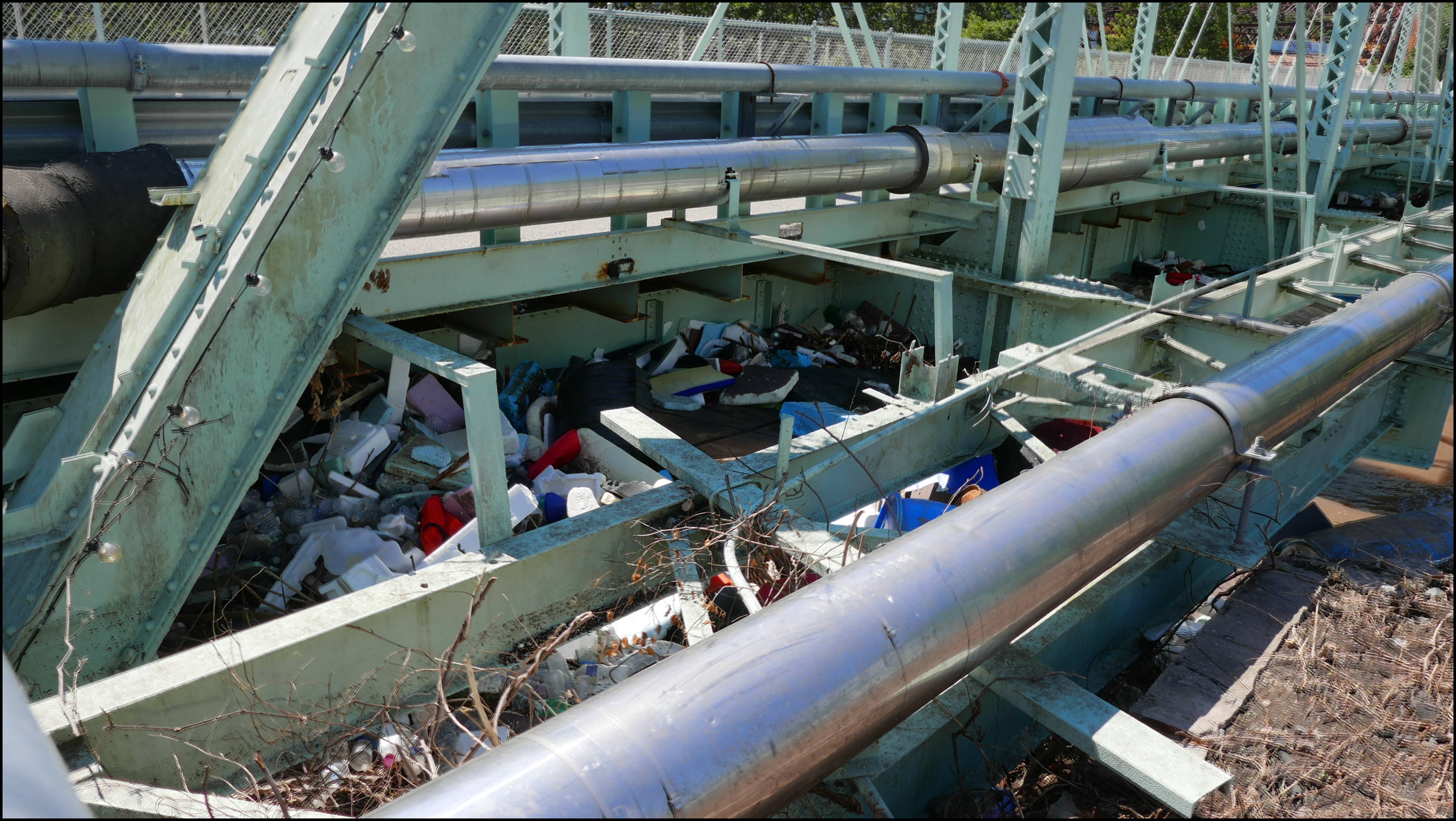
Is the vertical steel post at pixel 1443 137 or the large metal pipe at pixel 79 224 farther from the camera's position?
the vertical steel post at pixel 1443 137

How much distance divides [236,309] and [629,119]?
3583 mm

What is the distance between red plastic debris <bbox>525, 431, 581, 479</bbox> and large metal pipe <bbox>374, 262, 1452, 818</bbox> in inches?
116

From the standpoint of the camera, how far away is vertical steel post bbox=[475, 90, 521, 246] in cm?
566

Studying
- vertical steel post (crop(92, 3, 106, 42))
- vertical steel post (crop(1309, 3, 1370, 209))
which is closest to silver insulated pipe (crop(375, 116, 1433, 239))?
vertical steel post (crop(1309, 3, 1370, 209))

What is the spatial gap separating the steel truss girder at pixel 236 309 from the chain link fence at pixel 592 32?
5.66 m

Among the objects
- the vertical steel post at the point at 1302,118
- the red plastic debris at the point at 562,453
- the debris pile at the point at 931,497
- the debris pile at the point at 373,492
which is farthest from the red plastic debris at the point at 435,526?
the vertical steel post at the point at 1302,118

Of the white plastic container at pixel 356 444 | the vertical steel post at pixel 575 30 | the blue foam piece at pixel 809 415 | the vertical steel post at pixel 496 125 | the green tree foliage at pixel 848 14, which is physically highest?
the green tree foliage at pixel 848 14

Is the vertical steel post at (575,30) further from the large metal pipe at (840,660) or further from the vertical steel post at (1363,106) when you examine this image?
the vertical steel post at (1363,106)

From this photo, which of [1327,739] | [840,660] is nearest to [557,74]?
[840,660]

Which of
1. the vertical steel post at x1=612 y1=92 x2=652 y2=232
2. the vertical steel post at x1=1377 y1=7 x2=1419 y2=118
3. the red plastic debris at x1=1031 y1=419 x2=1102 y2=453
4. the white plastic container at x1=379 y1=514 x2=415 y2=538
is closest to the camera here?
the white plastic container at x1=379 y1=514 x2=415 y2=538

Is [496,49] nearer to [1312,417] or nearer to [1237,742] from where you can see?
[1237,742]

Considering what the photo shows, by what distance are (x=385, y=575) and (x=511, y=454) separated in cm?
141

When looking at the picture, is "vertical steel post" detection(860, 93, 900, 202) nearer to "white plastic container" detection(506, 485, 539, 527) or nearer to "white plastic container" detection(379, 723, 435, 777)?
"white plastic container" detection(506, 485, 539, 527)

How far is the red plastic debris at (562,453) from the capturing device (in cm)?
555
